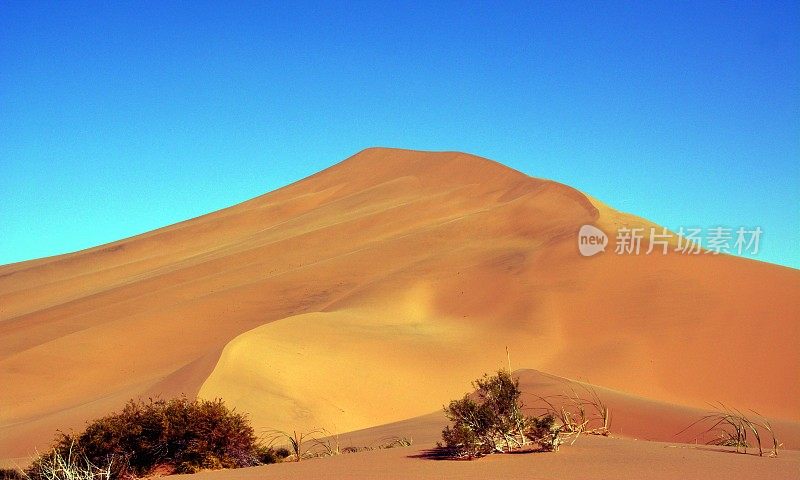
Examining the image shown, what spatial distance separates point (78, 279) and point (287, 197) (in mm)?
16527

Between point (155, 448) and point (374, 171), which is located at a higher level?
point (374, 171)

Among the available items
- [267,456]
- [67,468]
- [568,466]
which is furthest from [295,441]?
[568,466]

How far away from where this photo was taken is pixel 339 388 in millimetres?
19469

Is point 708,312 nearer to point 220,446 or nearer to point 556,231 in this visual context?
point 556,231

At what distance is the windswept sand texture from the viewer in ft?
62.9

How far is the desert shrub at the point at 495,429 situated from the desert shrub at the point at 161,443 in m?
2.44

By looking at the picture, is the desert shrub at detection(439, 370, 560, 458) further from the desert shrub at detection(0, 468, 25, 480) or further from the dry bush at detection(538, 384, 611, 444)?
the desert shrub at detection(0, 468, 25, 480)

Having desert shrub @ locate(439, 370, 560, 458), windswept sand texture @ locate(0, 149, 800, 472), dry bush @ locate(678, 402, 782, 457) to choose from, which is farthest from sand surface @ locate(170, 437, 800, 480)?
windswept sand texture @ locate(0, 149, 800, 472)

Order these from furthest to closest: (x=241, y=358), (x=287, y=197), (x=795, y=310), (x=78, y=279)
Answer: (x=287, y=197)
(x=78, y=279)
(x=795, y=310)
(x=241, y=358)

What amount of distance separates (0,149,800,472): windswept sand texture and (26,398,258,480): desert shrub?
5.98 metres

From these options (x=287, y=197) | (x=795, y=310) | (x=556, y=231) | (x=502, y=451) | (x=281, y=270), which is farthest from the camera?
(x=287, y=197)

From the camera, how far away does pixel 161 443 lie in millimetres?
8859

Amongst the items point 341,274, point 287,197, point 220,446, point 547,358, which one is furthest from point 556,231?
point 287,197

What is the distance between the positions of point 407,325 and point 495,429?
57.5 ft
